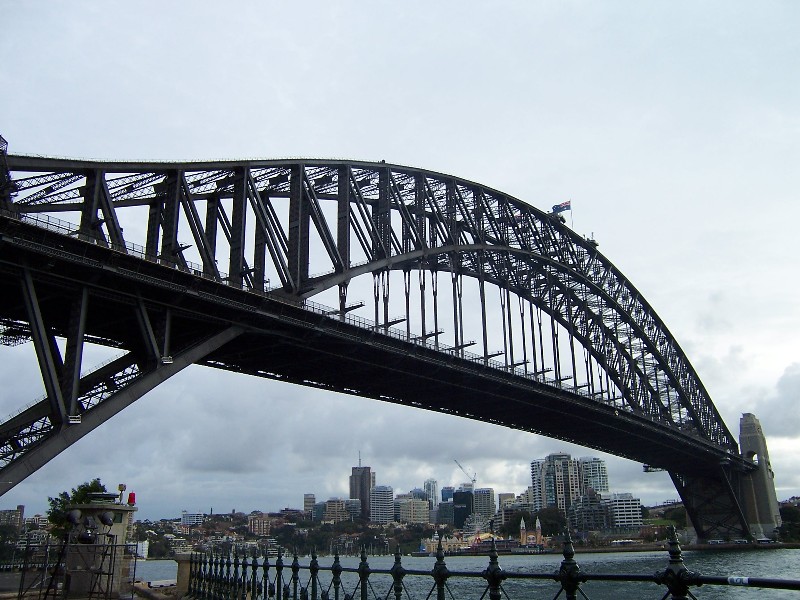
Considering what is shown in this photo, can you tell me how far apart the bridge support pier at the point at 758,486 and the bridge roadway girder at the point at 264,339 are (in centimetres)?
4016

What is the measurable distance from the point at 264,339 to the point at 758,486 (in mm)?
89645

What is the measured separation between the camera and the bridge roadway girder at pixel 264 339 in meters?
27.8

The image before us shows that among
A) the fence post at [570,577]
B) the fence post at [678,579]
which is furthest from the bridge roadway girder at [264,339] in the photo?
the fence post at [678,579]

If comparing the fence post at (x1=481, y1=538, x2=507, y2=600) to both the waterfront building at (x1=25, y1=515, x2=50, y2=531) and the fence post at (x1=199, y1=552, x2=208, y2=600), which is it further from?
the waterfront building at (x1=25, y1=515, x2=50, y2=531)

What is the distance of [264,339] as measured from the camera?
40.2 m

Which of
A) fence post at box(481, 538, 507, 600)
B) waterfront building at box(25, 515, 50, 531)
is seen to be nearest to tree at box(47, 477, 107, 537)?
waterfront building at box(25, 515, 50, 531)

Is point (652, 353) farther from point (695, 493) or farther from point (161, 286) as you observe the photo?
point (161, 286)

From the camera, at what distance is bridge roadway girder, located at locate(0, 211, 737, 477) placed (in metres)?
27.8

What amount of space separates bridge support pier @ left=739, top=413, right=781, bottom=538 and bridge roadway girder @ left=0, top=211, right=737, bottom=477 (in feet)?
132

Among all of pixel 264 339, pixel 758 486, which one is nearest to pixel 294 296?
pixel 264 339

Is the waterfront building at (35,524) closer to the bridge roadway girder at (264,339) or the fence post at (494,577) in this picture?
the bridge roadway girder at (264,339)

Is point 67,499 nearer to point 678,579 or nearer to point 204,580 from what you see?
point 204,580

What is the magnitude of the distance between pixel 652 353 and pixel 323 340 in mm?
63612

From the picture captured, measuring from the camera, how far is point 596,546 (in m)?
172
